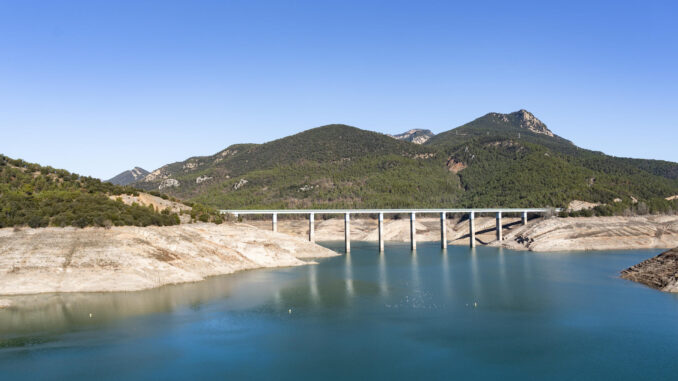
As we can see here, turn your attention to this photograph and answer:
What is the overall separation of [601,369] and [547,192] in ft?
452

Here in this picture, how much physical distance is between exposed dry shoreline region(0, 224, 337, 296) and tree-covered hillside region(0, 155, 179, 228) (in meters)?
2.20

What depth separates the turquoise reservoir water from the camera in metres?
39.8

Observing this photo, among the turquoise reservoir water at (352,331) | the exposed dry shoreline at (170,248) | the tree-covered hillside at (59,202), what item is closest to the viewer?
the turquoise reservoir water at (352,331)

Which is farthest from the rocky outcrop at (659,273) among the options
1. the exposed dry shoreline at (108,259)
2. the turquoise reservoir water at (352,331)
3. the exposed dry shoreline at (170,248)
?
the exposed dry shoreline at (108,259)

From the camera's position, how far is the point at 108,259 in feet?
232

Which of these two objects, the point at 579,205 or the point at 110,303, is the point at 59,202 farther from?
the point at 579,205

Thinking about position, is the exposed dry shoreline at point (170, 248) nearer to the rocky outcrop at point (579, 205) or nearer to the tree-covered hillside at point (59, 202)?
the tree-covered hillside at point (59, 202)

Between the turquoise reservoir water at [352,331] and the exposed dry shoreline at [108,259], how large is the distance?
9.75 feet

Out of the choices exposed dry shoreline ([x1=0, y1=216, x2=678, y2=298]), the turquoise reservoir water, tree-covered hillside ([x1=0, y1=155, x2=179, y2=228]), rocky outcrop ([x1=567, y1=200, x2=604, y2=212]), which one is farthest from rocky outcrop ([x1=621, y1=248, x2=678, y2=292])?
rocky outcrop ([x1=567, y1=200, x2=604, y2=212])

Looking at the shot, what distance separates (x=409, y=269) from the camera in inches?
3669

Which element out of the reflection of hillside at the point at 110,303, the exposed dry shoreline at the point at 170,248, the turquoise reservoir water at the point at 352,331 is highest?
the exposed dry shoreline at the point at 170,248

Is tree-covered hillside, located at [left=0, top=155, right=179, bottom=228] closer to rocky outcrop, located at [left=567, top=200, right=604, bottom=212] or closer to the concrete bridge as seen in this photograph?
the concrete bridge

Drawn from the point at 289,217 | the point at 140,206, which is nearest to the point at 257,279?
the point at 140,206

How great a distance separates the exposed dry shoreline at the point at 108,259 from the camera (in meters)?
66.7
